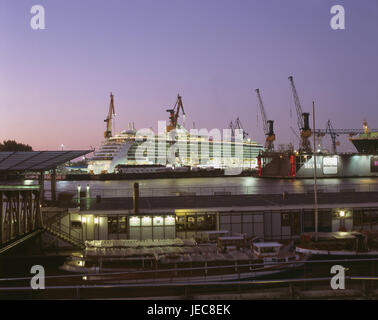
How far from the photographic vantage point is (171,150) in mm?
118000

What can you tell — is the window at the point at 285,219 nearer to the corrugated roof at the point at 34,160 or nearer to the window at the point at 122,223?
the window at the point at 122,223

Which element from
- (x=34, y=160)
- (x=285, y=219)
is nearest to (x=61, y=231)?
(x=34, y=160)

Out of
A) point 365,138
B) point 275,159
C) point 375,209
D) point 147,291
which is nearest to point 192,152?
point 275,159

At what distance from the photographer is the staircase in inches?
744

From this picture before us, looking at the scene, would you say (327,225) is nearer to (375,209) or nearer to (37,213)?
(375,209)

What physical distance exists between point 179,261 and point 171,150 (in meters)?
104

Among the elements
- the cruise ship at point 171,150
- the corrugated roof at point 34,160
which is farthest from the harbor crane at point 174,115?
the corrugated roof at point 34,160

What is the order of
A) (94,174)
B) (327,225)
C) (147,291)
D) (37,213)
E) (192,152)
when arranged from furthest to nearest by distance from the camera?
(192,152)
(94,174)
(327,225)
(37,213)
(147,291)

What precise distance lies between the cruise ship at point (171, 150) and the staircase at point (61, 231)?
259ft

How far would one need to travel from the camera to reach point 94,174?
97.3 m

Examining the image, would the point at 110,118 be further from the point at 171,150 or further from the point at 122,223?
the point at 122,223

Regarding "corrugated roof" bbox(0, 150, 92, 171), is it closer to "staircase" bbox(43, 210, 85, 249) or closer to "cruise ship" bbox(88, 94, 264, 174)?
"staircase" bbox(43, 210, 85, 249)

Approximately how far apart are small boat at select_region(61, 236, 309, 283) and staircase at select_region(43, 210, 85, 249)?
356 centimetres
